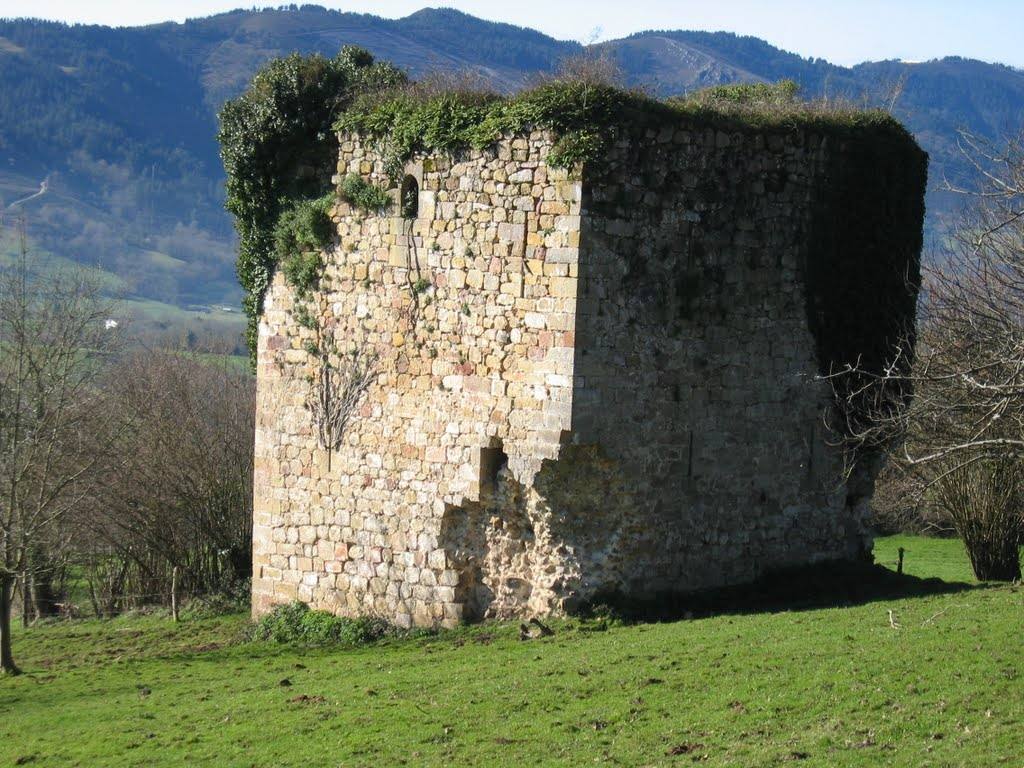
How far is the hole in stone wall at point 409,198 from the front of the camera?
668 inches

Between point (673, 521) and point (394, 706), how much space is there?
15.3ft

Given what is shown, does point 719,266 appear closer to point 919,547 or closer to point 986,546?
point 986,546

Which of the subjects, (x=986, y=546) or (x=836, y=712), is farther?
(x=986, y=546)

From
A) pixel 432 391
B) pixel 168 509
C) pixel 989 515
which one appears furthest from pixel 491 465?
pixel 168 509

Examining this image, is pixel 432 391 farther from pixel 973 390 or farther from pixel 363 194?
pixel 973 390

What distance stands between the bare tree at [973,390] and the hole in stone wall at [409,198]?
5.86 meters

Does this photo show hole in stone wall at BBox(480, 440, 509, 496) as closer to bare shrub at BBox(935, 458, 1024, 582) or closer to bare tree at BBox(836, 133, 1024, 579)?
bare tree at BBox(836, 133, 1024, 579)

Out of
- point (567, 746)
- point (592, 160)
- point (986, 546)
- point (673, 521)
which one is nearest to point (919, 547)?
point (986, 546)

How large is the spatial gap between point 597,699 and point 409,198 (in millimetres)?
7124

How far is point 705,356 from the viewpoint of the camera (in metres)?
16.6

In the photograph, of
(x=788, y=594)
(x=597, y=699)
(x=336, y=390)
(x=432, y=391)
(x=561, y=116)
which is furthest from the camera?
(x=336, y=390)

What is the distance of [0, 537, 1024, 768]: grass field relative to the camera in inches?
435

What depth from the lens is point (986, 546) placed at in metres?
23.9

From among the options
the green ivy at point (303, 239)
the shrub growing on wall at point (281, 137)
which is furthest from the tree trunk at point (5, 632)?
the green ivy at point (303, 239)
